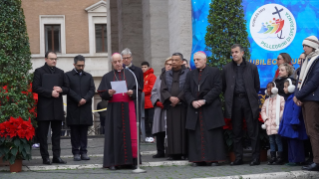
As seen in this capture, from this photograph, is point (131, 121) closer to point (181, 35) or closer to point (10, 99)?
point (10, 99)

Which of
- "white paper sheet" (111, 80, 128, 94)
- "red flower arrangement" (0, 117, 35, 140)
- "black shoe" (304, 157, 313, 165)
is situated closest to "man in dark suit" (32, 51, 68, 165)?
"red flower arrangement" (0, 117, 35, 140)

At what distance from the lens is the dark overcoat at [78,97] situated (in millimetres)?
10383

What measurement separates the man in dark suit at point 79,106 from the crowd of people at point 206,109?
0.26 meters

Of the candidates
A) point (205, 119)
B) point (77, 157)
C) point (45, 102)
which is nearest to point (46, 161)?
point (77, 157)

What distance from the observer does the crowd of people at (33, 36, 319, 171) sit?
9023mm

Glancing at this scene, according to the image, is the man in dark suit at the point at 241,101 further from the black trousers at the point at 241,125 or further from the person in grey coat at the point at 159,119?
the person in grey coat at the point at 159,119

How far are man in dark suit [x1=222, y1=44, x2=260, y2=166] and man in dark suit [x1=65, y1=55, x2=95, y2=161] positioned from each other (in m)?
2.82

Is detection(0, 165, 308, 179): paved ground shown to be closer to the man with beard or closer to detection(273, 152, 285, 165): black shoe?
detection(273, 152, 285, 165): black shoe

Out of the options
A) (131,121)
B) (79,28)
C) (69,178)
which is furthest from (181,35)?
(79,28)

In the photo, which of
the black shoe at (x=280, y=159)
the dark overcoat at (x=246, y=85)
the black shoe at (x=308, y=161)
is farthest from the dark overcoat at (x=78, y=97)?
the black shoe at (x=308, y=161)

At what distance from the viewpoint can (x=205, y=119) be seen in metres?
9.44

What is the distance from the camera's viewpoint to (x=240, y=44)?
390 inches

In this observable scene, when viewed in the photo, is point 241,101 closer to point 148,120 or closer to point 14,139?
point 14,139

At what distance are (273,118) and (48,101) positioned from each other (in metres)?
4.11
